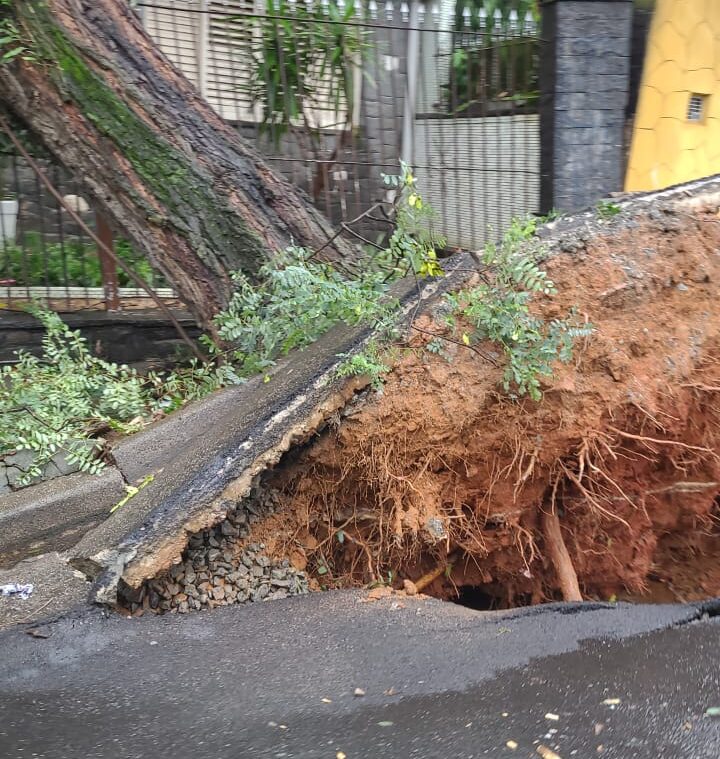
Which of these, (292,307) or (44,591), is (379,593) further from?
(292,307)

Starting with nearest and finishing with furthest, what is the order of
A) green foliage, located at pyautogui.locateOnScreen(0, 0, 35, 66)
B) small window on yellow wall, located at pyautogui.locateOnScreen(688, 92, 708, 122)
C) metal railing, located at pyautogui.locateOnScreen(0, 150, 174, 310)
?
green foliage, located at pyautogui.locateOnScreen(0, 0, 35, 66) < small window on yellow wall, located at pyautogui.locateOnScreen(688, 92, 708, 122) < metal railing, located at pyautogui.locateOnScreen(0, 150, 174, 310)

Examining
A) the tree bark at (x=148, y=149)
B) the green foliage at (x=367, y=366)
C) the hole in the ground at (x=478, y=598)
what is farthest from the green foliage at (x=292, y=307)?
the hole in the ground at (x=478, y=598)

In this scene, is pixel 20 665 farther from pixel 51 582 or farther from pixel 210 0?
pixel 210 0

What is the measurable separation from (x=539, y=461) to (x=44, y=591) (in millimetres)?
2116

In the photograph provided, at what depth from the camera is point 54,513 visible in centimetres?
382

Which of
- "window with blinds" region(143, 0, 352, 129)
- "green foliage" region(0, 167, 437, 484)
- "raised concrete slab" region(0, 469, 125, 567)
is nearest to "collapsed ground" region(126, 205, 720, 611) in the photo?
"green foliage" region(0, 167, 437, 484)

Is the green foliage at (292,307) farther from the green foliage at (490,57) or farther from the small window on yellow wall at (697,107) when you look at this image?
the small window on yellow wall at (697,107)

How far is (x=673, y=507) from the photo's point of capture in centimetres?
396

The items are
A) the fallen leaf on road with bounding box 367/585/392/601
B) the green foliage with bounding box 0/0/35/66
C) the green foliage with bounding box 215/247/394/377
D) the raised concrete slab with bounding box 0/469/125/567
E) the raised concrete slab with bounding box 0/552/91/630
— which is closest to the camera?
the raised concrete slab with bounding box 0/552/91/630

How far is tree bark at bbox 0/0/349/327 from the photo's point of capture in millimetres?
4371

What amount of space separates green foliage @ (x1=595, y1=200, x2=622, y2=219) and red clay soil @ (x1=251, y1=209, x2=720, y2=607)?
0.39 feet

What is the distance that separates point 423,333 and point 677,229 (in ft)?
4.81

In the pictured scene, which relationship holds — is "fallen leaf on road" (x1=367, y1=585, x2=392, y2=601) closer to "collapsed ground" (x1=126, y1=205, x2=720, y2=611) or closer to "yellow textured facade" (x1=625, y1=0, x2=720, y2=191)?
"collapsed ground" (x1=126, y1=205, x2=720, y2=611)

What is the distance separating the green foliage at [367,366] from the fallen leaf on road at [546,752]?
5.13 feet
